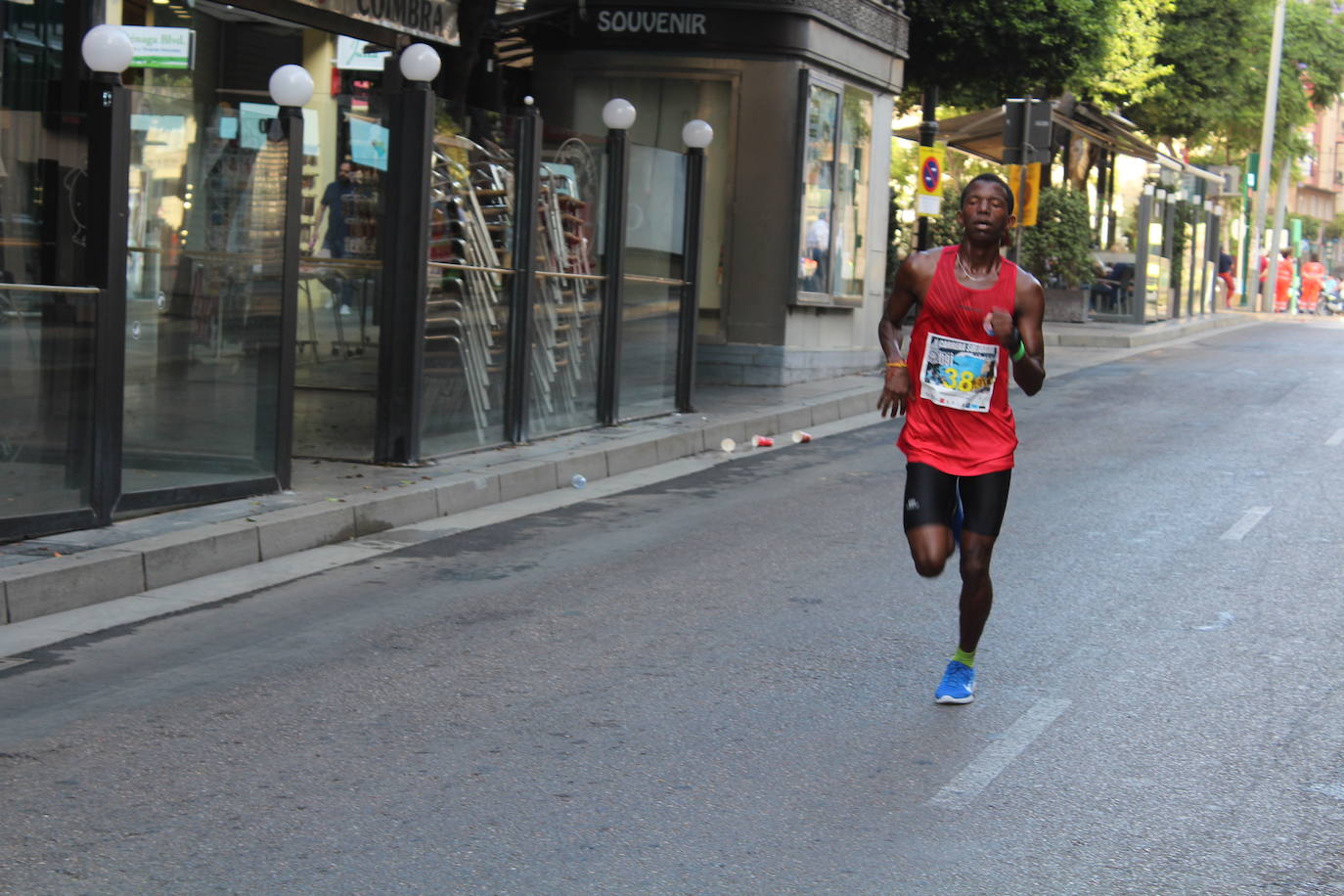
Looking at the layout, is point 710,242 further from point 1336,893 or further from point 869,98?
point 1336,893

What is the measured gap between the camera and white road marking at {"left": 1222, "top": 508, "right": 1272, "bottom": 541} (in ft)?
31.6

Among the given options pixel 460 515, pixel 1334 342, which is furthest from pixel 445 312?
pixel 1334 342

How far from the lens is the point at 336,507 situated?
29.7 feet

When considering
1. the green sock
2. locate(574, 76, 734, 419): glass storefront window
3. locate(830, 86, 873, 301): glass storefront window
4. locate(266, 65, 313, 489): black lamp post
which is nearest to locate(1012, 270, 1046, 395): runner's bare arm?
the green sock

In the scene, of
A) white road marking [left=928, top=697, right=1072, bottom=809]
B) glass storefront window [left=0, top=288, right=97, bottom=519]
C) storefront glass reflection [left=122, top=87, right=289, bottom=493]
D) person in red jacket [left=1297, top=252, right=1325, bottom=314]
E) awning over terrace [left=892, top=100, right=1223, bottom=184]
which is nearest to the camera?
white road marking [left=928, top=697, right=1072, bottom=809]

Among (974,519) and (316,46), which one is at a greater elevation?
(316,46)

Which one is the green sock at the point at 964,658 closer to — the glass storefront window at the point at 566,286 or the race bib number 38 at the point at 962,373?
the race bib number 38 at the point at 962,373

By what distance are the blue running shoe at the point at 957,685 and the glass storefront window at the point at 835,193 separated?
12.2 m

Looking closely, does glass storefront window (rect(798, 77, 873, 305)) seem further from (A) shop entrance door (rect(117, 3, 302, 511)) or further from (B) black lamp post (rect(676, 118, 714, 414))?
(A) shop entrance door (rect(117, 3, 302, 511))

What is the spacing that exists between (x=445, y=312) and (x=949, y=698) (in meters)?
5.78

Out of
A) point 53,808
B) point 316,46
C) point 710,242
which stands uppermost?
point 316,46

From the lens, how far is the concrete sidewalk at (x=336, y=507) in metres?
7.18

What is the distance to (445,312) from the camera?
1088 cm

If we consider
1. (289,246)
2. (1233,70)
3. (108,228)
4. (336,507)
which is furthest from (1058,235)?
(108,228)
